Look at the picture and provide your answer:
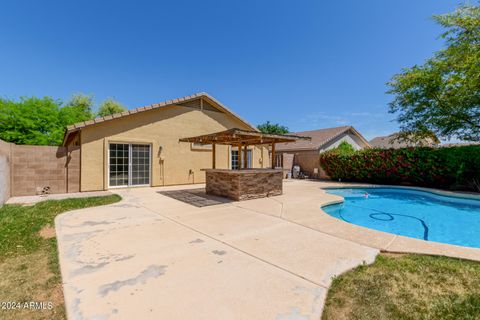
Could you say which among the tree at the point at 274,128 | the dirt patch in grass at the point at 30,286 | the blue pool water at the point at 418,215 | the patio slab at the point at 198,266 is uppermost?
the tree at the point at 274,128

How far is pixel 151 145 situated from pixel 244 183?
24.2ft

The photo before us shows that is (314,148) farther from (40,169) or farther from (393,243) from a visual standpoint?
(40,169)

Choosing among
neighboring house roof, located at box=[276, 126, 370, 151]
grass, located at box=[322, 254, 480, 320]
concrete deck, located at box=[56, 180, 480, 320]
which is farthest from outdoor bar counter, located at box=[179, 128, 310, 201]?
neighboring house roof, located at box=[276, 126, 370, 151]

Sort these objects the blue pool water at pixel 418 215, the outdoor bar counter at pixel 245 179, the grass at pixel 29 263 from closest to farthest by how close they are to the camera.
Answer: the grass at pixel 29 263, the blue pool water at pixel 418 215, the outdoor bar counter at pixel 245 179

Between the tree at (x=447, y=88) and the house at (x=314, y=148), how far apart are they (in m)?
6.60

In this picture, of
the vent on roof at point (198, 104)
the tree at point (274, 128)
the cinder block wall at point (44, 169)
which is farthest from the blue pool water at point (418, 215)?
the tree at point (274, 128)

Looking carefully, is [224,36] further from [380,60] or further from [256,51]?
[380,60]

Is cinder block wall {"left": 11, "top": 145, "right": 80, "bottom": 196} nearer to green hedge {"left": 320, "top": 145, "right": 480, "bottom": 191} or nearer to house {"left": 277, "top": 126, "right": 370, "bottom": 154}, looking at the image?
green hedge {"left": 320, "top": 145, "right": 480, "bottom": 191}

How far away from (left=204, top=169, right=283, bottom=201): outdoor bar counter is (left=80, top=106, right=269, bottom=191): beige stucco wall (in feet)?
15.1

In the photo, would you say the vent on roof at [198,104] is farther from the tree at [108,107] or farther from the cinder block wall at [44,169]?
the tree at [108,107]

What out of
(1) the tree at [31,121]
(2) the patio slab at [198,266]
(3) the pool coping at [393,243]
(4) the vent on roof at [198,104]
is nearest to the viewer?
(2) the patio slab at [198,266]

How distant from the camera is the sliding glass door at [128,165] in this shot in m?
12.5

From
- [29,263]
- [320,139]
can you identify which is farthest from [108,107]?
[29,263]

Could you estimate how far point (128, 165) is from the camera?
42.5ft
